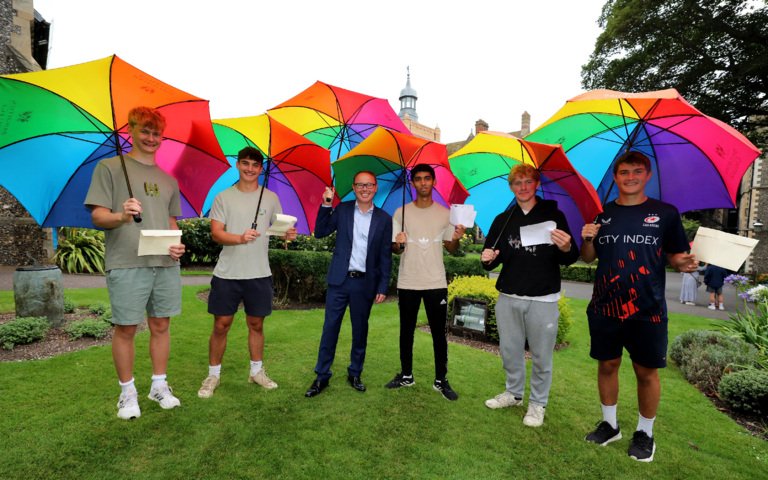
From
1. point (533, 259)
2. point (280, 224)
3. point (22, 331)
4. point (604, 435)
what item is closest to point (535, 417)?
point (604, 435)

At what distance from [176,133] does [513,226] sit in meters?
3.04

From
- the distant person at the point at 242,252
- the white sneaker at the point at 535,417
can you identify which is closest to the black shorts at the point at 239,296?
the distant person at the point at 242,252

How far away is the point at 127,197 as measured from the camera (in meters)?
3.04

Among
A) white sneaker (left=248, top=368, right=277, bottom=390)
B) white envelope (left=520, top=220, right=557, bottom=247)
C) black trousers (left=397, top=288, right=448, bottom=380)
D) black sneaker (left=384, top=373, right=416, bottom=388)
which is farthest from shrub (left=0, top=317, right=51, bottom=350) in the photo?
white envelope (left=520, top=220, right=557, bottom=247)

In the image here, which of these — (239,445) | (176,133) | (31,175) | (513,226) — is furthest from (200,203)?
(513,226)

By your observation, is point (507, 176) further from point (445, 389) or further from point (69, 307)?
point (69, 307)

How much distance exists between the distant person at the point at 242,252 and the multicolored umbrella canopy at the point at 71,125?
0.43 m

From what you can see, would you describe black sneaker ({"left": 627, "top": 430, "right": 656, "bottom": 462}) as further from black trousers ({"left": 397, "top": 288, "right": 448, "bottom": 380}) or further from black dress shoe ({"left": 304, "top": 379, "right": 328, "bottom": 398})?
black dress shoe ({"left": 304, "top": 379, "right": 328, "bottom": 398})

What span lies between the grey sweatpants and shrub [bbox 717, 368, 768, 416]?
7.77 ft

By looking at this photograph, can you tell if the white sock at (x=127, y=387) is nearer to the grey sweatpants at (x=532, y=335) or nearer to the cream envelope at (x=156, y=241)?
the cream envelope at (x=156, y=241)

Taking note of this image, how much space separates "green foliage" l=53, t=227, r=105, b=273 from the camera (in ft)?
40.5

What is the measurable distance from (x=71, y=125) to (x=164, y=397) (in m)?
2.33

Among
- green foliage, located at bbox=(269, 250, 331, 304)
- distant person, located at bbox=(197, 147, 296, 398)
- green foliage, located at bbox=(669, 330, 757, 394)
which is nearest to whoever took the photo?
distant person, located at bbox=(197, 147, 296, 398)

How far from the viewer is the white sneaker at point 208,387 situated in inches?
144
